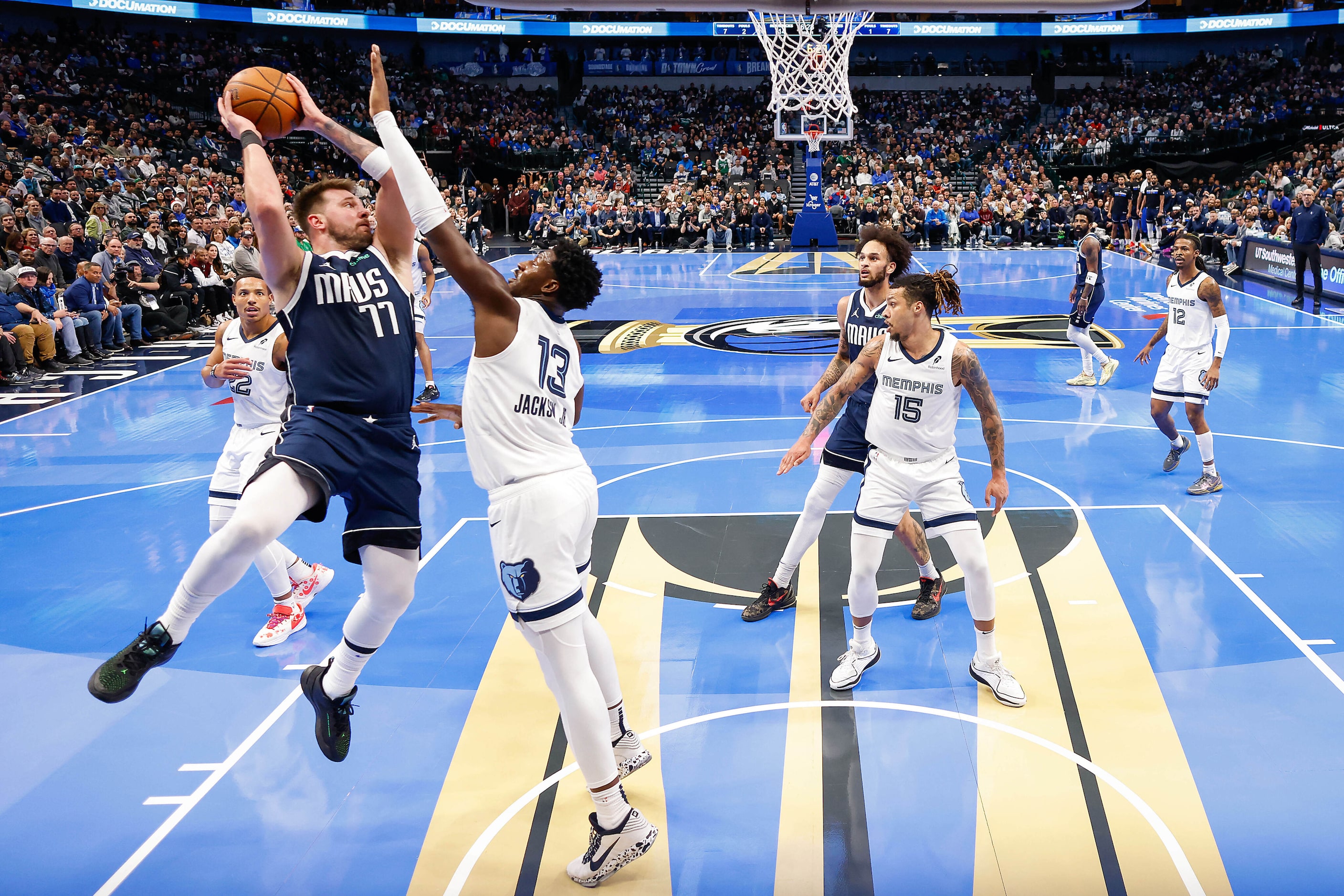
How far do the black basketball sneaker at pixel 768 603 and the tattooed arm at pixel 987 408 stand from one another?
4.64ft

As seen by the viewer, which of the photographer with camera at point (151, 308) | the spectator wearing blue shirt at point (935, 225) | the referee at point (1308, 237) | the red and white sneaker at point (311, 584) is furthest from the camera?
the spectator wearing blue shirt at point (935, 225)

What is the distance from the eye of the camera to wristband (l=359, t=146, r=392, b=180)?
3498 millimetres

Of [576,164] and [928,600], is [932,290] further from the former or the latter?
[576,164]

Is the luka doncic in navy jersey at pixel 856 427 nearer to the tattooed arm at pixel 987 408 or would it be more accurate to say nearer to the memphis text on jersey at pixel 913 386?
the memphis text on jersey at pixel 913 386

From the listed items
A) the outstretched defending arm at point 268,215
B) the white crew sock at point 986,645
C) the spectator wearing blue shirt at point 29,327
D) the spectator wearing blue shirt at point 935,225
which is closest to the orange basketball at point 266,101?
the outstretched defending arm at point 268,215

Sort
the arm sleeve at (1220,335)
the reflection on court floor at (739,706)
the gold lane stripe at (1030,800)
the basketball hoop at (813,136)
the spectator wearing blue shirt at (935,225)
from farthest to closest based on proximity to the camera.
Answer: the spectator wearing blue shirt at (935,225) < the basketball hoop at (813,136) < the arm sleeve at (1220,335) < the reflection on court floor at (739,706) < the gold lane stripe at (1030,800)

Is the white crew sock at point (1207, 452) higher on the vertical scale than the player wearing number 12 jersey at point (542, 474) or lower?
lower

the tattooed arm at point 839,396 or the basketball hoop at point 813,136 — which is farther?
the basketball hoop at point 813,136

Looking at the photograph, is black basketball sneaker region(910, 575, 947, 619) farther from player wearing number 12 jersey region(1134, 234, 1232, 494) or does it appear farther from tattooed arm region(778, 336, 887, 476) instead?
player wearing number 12 jersey region(1134, 234, 1232, 494)

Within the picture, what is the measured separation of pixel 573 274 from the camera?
3332mm

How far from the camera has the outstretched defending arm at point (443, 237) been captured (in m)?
3.05

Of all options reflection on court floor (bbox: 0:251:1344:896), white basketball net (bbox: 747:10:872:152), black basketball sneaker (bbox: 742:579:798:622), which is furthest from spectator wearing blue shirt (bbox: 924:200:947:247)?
black basketball sneaker (bbox: 742:579:798:622)

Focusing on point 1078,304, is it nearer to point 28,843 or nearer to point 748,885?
point 748,885

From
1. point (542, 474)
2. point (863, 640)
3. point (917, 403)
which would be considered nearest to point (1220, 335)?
point (917, 403)
